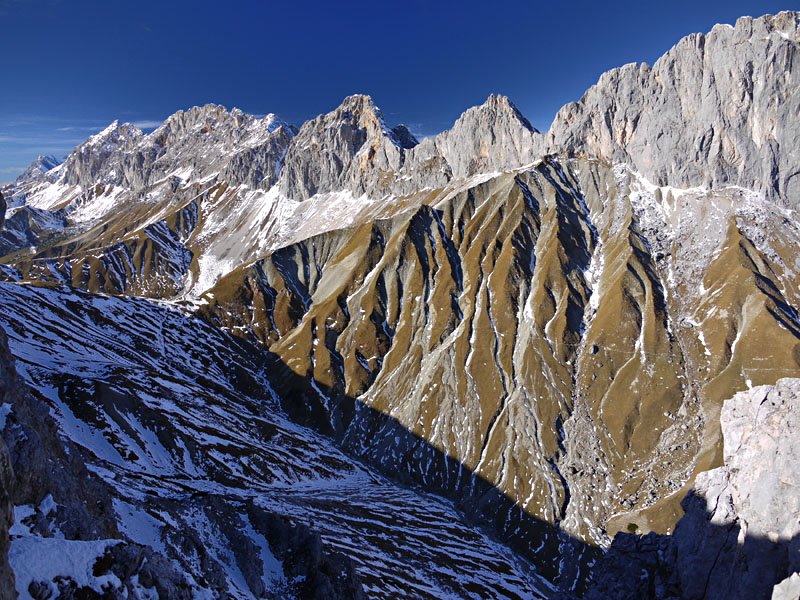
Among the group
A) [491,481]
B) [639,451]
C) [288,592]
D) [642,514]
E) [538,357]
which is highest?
[538,357]

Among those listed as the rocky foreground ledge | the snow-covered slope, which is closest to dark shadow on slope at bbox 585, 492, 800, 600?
the rocky foreground ledge

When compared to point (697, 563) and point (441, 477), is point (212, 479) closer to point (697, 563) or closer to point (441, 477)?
point (441, 477)

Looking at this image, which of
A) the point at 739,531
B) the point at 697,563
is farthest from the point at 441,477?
the point at 739,531

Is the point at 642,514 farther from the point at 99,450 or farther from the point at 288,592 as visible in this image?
the point at 99,450

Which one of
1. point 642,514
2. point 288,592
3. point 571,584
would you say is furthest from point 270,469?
point 642,514

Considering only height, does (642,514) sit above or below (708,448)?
below

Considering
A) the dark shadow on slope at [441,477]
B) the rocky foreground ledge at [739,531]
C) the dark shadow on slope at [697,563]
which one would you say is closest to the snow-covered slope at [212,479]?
the dark shadow on slope at [441,477]
